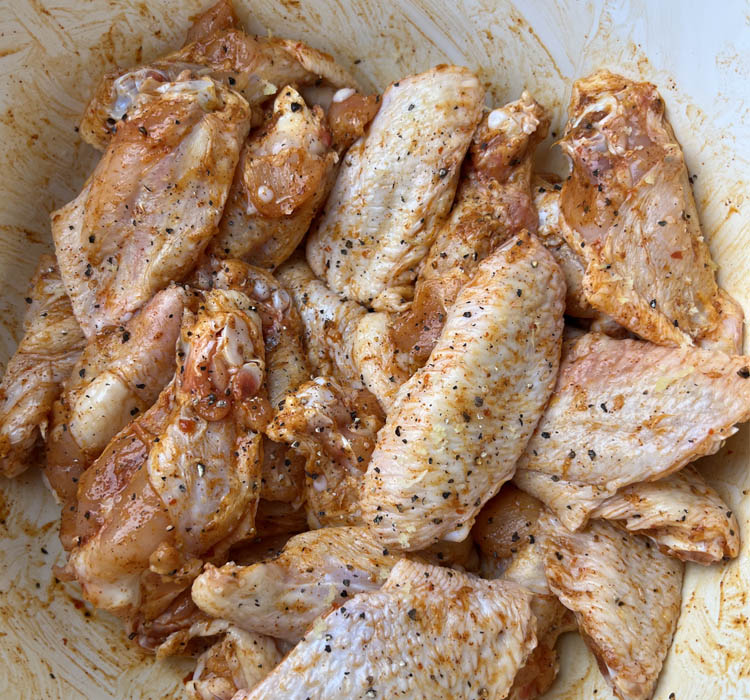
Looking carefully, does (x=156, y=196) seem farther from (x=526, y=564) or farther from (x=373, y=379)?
(x=526, y=564)

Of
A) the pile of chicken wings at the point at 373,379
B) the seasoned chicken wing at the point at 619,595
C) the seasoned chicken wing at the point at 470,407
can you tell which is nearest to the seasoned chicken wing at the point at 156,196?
the pile of chicken wings at the point at 373,379

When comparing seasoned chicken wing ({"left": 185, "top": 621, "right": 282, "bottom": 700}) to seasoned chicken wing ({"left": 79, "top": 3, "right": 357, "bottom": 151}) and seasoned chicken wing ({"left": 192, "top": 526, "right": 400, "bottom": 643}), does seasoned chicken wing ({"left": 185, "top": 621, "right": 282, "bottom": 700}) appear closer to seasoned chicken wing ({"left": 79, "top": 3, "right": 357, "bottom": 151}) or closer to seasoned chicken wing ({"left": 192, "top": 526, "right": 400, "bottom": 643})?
seasoned chicken wing ({"left": 192, "top": 526, "right": 400, "bottom": 643})

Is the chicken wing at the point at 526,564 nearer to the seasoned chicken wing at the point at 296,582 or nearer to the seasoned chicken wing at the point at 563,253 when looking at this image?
the seasoned chicken wing at the point at 296,582

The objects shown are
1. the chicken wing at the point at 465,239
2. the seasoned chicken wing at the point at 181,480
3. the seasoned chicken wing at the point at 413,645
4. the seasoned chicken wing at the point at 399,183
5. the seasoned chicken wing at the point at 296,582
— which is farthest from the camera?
the seasoned chicken wing at the point at 399,183

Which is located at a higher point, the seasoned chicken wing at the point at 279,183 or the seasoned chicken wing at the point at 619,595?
the seasoned chicken wing at the point at 279,183

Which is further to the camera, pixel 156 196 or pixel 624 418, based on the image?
pixel 156 196

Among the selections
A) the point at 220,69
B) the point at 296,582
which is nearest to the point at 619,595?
the point at 296,582

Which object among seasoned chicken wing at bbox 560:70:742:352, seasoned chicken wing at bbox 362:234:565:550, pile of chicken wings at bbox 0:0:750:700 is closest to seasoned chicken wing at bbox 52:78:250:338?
pile of chicken wings at bbox 0:0:750:700

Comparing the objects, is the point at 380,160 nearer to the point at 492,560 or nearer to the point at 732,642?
the point at 492,560
